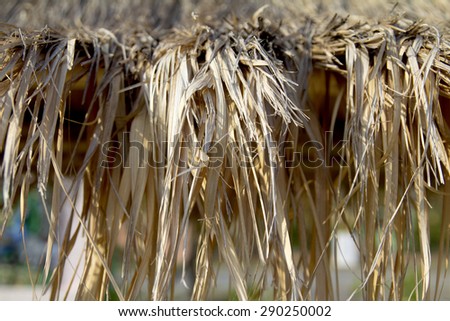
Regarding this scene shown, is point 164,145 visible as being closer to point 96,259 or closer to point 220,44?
point 220,44

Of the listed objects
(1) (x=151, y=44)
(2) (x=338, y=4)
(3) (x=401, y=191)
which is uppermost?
(2) (x=338, y=4)

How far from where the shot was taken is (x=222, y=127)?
2.80 ft

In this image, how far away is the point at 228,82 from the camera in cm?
86

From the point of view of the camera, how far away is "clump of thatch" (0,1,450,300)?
0.85m

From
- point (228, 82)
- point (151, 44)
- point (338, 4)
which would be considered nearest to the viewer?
point (228, 82)

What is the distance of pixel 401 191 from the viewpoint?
3.36 feet

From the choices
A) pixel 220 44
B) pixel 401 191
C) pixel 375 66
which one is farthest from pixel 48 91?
pixel 401 191

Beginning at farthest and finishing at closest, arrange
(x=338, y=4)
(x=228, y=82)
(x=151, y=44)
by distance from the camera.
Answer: (x=338, y=4) < (x=151, y=44) < (x=228, y=82)

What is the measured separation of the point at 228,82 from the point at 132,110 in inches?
7.8

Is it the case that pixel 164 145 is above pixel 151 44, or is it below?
below

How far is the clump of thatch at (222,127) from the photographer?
2.80 ft

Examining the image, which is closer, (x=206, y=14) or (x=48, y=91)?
(x=48, y=91)
